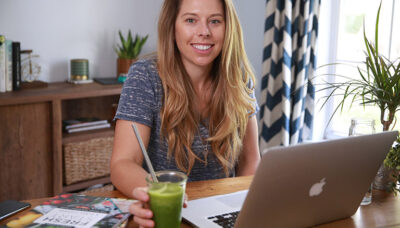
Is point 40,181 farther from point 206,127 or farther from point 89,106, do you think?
point 206,127

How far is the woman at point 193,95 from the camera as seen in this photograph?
63.7 inches

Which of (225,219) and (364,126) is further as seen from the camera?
(364,126)

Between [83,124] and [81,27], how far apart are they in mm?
698

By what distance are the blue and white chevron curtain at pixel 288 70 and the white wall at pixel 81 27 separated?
1.48ft

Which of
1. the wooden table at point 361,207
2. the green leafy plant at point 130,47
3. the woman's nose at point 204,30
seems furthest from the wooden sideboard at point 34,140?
the wooden table at point 361,207

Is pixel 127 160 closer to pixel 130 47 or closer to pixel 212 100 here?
pixel 212 100

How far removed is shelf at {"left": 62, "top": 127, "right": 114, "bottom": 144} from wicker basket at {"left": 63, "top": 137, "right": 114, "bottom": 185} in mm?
22

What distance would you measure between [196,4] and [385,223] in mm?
1000

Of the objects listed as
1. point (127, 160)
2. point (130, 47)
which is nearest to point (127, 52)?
point (130, 47)

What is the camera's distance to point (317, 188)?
100cm

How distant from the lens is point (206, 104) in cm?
175

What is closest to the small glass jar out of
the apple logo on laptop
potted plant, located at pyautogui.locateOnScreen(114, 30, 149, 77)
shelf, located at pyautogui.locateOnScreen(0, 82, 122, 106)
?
the apple logo on laptop

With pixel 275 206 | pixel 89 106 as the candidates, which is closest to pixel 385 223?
pixel 275 206

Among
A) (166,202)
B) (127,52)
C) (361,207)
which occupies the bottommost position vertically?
(361,207)
